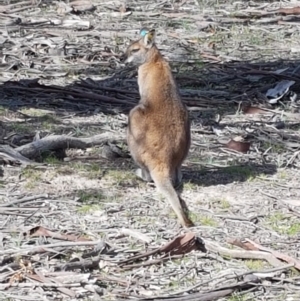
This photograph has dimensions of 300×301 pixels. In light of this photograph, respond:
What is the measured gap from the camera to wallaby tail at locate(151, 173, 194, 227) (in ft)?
21.4

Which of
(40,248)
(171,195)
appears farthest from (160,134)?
(40,248)

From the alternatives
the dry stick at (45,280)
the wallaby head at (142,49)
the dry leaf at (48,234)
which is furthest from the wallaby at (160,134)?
the dry stick at (45,280)

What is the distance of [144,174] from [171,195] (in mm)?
535

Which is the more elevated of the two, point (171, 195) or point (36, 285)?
point (36, 285)

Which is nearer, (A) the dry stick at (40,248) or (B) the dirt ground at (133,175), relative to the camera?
(B) the dirt ground at (133,175)

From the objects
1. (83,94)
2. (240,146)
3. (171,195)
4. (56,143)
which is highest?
(171,195)

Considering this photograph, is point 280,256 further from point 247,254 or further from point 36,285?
point 36,285

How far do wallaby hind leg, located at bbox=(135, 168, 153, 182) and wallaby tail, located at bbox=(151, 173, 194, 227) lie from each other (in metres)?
0.12

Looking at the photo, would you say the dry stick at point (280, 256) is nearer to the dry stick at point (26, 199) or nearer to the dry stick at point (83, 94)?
the dry stick at point (26, 199)

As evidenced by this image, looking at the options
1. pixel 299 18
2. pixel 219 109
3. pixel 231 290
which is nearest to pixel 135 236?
pixel 231 290

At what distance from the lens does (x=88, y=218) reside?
6.60 meters

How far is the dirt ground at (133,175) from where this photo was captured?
579 cm

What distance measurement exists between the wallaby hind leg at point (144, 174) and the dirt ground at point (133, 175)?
0.08m

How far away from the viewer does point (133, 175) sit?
294 inches
